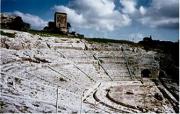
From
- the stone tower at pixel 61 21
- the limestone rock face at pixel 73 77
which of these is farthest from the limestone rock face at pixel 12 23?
the stone tower at pixel 61 21

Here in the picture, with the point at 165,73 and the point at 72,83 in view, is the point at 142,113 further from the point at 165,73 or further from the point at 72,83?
the point at 165,73

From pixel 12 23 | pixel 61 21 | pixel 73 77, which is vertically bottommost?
pixel 73 77

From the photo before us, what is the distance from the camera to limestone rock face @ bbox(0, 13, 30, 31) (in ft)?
111

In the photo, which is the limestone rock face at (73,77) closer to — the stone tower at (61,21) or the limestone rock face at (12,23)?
the limestone rock face at (12,23)

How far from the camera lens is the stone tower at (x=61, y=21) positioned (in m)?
39.6

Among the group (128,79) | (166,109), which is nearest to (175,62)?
(128,79)

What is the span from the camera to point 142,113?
16203mm

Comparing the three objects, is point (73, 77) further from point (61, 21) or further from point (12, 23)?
point (61, 21)

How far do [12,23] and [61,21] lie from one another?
7.36 meters

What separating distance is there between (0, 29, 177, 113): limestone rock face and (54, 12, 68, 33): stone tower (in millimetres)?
7605

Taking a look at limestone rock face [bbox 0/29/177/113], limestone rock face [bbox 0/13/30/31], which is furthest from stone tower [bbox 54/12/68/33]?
limestone rock face [bbox 0/29/177/113]

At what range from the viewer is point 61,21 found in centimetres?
4000

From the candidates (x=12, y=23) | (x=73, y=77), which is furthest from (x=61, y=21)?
(x=73, y=77)

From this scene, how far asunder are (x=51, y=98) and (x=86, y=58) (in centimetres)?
1265
